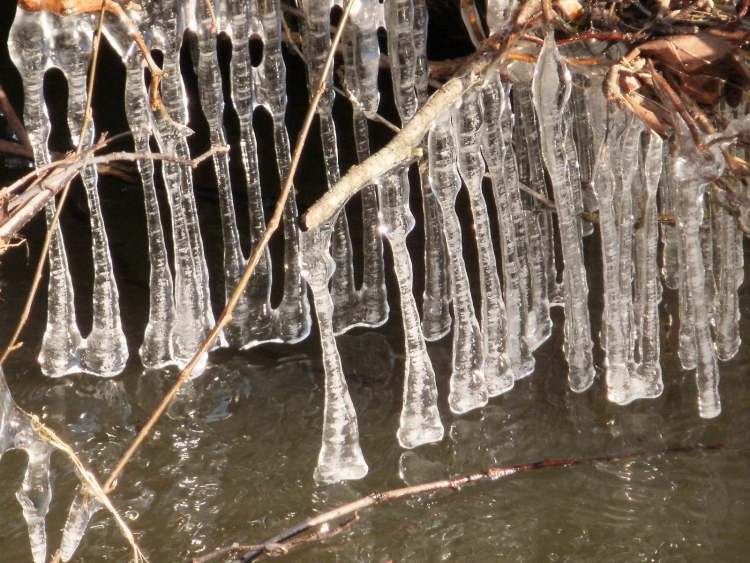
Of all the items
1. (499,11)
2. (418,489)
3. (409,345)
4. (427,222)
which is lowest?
(418,489)

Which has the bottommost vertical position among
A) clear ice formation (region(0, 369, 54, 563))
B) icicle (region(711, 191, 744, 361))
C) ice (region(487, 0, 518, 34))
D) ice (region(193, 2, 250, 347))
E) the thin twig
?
the thin twig

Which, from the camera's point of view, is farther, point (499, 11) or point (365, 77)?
point (365, 77)

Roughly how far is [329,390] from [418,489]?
345mm

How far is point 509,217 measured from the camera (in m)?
2.92

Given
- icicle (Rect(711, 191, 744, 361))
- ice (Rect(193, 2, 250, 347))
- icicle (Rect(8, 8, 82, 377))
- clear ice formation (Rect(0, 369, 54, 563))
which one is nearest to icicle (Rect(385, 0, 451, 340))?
ice (Rect(193, 2, 250, 347))

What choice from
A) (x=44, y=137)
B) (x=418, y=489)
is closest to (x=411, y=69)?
(x=44, y=137)

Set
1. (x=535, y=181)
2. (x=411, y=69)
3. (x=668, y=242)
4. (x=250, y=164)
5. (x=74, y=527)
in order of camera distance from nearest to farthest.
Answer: (x=74, y=527) → (x=411, y=69) → (x=250, y=164) → (x=535, y=181) → (x=668, y=242)

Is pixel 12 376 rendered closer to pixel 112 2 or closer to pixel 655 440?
pixel 112 2

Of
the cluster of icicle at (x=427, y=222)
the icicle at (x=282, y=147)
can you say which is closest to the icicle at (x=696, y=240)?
the cluster of icicle at (x=427, y=222)

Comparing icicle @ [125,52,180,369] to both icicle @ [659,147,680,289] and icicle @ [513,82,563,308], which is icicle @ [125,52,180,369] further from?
icicle @ [659,147,680,289]

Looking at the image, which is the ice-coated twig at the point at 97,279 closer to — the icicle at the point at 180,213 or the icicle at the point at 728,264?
the icicle at the point at 180,213

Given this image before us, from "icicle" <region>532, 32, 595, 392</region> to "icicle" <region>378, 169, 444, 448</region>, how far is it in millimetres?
411

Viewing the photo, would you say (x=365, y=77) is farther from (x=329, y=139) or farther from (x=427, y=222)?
(x=427, y=222)

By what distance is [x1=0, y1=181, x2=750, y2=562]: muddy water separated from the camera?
8.45ft
